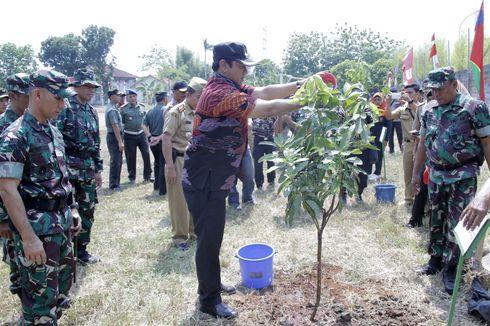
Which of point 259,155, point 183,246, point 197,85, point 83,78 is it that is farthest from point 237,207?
point 83,78

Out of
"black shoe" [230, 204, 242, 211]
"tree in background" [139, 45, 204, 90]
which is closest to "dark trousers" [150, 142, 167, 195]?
"black shoe" [230, 204, 242, 211]

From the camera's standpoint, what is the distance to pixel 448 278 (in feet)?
11.4

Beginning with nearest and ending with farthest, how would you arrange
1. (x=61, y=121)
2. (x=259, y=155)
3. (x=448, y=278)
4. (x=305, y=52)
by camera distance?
(x=448, y=278) < (x=61, y=121) < (x=259, y=155) < (x=305, y=52)

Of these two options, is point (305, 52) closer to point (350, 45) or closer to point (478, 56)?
point (350, 45)

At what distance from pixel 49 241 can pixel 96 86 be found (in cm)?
228

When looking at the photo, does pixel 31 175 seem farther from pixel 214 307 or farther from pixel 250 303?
pixel 250 303

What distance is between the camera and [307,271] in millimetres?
3861

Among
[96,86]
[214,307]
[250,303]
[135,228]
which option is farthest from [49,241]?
[135,228]

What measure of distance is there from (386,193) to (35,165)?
542cm

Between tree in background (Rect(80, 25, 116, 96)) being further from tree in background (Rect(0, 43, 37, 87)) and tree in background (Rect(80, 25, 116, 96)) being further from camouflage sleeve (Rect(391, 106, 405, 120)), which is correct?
camouflage sleeve (Rect(391, 106, 405, 120))

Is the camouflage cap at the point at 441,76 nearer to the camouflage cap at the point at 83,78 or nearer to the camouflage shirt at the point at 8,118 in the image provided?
the camouflage cap at the point at 83,78

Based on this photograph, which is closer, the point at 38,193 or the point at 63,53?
the point at 38,193

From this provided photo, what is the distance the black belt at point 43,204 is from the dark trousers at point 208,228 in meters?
0.97

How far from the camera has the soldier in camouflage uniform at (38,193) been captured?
2.18 metres
